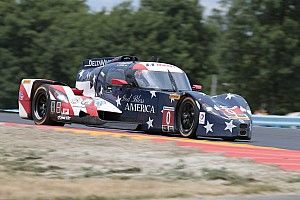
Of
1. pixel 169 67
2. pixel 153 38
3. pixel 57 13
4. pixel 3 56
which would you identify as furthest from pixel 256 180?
pixel 57 13

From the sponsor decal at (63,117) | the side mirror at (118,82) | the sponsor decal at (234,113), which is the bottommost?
the sponsor decal at (63,117)

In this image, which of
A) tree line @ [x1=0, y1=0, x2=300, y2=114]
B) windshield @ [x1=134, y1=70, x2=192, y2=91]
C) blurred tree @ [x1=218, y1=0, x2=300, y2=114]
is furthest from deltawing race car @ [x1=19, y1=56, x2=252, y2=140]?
tree line @ [x1=0, y1=0, x2=300, y2=114]

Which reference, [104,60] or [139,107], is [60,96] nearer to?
[104,60]

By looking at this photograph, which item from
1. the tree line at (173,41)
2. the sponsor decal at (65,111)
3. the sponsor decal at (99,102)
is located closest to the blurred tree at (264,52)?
the tree line at (173,41)

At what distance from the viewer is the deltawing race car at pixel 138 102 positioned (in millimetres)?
15477

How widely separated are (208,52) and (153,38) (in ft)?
14.5

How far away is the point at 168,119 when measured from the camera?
640 inches

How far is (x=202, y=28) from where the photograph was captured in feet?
164

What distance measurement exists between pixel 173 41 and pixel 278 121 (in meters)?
23.2

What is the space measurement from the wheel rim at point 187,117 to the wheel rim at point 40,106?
4.28m

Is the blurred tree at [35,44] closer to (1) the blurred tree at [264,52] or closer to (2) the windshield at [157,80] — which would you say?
(1) the blurred tree at [264,52]

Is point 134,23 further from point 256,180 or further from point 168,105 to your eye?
point 256,180

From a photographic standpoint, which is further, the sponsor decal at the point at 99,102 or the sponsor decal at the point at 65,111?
the sponsor decal at the point at 65,111

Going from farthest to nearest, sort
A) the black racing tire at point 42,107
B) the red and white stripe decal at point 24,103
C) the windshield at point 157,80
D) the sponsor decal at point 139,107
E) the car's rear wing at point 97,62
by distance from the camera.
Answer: the red and white stripe decal at point 24,103 → the car's rear wing at point 97,62 → the black racing tire at point 42,107 → the windshield at point 157,80 → the sponsor decal at point 139,107
